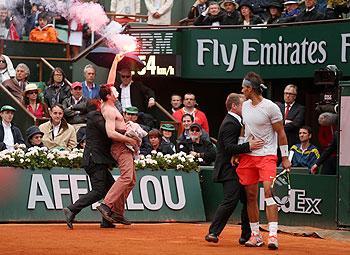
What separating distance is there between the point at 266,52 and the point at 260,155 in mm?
9770

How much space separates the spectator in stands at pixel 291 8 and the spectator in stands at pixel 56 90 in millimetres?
4827

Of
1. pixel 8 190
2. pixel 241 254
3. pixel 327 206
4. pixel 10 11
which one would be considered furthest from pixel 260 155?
pixel 10 11

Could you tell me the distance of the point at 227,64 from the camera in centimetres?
2406

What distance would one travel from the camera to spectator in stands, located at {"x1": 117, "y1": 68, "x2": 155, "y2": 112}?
22094mm

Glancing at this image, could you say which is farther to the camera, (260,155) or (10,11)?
(10,11)

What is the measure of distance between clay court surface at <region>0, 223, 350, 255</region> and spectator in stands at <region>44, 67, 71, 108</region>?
481cm

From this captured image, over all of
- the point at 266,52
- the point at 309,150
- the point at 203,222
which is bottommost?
the point at 203,222

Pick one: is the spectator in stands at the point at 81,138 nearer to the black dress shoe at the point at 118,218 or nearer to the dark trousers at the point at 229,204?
the black dress shoe at the point at 118,218

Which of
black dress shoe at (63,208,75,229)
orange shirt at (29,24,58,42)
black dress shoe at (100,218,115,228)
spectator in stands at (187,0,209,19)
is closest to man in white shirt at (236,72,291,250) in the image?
black dress shoe at (100,218,115,228)

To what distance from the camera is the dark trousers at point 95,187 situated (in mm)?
16094

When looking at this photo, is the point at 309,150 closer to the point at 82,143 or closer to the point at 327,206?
Result: the point at 327,206

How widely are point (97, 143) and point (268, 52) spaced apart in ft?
26.5

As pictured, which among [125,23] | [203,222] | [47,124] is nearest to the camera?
[203,222]

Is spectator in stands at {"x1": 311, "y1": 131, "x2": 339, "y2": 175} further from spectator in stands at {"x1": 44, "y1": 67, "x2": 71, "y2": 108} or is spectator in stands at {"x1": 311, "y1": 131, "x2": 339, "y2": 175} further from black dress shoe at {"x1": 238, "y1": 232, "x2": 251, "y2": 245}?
spectator in stands at {"x1": 44, "y1": 67, "x2": 71, "y2": 108}
